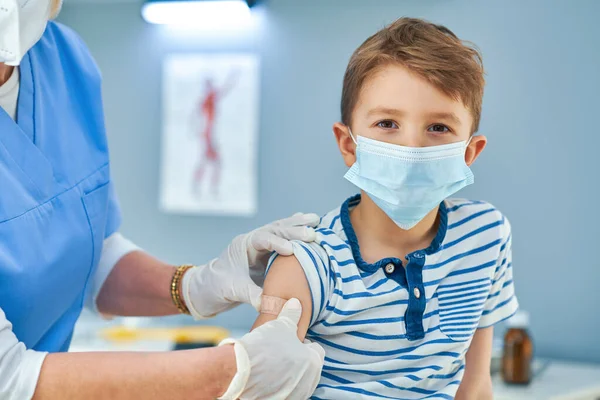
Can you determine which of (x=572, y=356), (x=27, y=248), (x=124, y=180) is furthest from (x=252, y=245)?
(x=124, y=180)

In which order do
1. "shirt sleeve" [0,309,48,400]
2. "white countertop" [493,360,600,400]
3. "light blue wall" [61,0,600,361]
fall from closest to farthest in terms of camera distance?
"shirt sleeve" [0,309,48,400] → "white countertop" [493,360,600,400] → "light blue wall" [61,0,600,361]

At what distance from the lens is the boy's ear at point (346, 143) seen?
45.0 inches

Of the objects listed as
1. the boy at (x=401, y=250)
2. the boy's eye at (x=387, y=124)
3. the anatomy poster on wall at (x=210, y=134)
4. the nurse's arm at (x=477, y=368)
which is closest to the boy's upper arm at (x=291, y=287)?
the boy at (x=401, y=250)

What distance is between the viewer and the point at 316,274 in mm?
1020

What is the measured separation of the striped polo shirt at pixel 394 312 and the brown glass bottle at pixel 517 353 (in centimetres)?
120

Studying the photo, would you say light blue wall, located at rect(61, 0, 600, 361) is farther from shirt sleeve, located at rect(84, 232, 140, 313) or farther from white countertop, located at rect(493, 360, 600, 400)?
shirt sleeve, located at rect(84, 232, 140, 313)

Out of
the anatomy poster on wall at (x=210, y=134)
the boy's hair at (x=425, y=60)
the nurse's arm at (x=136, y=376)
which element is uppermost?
the boy's hair at (x=425, y=60)

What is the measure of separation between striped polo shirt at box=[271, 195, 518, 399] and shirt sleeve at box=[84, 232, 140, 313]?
481 millimetres

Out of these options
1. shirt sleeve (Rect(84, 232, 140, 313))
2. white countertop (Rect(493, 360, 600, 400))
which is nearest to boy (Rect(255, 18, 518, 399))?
shirt sleeve (Rect(84, 232, 140, 313))

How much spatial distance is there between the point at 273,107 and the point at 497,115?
3.03 feet

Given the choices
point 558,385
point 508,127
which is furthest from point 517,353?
point 508,127

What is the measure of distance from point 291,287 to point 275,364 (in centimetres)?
14

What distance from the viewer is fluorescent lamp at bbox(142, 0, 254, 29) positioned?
278cm

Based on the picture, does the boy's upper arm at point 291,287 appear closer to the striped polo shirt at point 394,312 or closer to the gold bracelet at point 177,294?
the striped polo shirt at point 394,312
